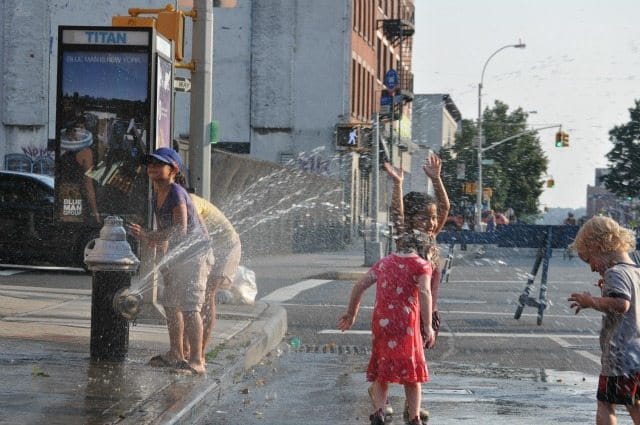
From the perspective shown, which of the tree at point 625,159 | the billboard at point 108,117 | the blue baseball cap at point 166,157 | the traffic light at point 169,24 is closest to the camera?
the blue baseball cap at point 166,157

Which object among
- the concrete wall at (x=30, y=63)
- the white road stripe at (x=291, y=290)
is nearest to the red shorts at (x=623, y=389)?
the white road stripe at (x=291, y=290)

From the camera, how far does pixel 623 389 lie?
648 cm

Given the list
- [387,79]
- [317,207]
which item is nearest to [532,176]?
[317,207]

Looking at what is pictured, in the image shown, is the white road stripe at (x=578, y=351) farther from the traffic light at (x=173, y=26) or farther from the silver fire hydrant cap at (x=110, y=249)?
the traffic light at (x=173, y=26)

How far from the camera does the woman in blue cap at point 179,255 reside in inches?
366

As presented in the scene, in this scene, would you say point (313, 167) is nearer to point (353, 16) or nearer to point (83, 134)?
point (353, 16)

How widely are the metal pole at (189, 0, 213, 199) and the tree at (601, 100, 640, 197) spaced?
10185cm

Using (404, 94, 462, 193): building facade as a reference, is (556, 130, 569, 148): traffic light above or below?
below

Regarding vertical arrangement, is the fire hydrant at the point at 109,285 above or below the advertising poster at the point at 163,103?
below

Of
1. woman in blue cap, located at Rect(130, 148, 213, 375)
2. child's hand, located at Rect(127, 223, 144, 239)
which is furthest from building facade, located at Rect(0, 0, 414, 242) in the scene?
child's hand, located at Rect(127, 223, 144, 239)

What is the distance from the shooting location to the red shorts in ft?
21.2

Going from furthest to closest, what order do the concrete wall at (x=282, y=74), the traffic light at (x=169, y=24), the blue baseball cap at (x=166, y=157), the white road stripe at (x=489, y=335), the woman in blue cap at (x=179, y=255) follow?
the concrete wall at (x=282, y=74) → the white road stripe at (x=489, y=335) → the traffic light at (x=169, y=24) → the blue baseball cap at (x=166, y=157) → the woman in blue cap at (x=179, y=255)

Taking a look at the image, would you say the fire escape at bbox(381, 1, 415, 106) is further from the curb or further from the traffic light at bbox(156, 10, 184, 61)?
the curb

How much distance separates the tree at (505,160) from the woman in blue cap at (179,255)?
240ft
